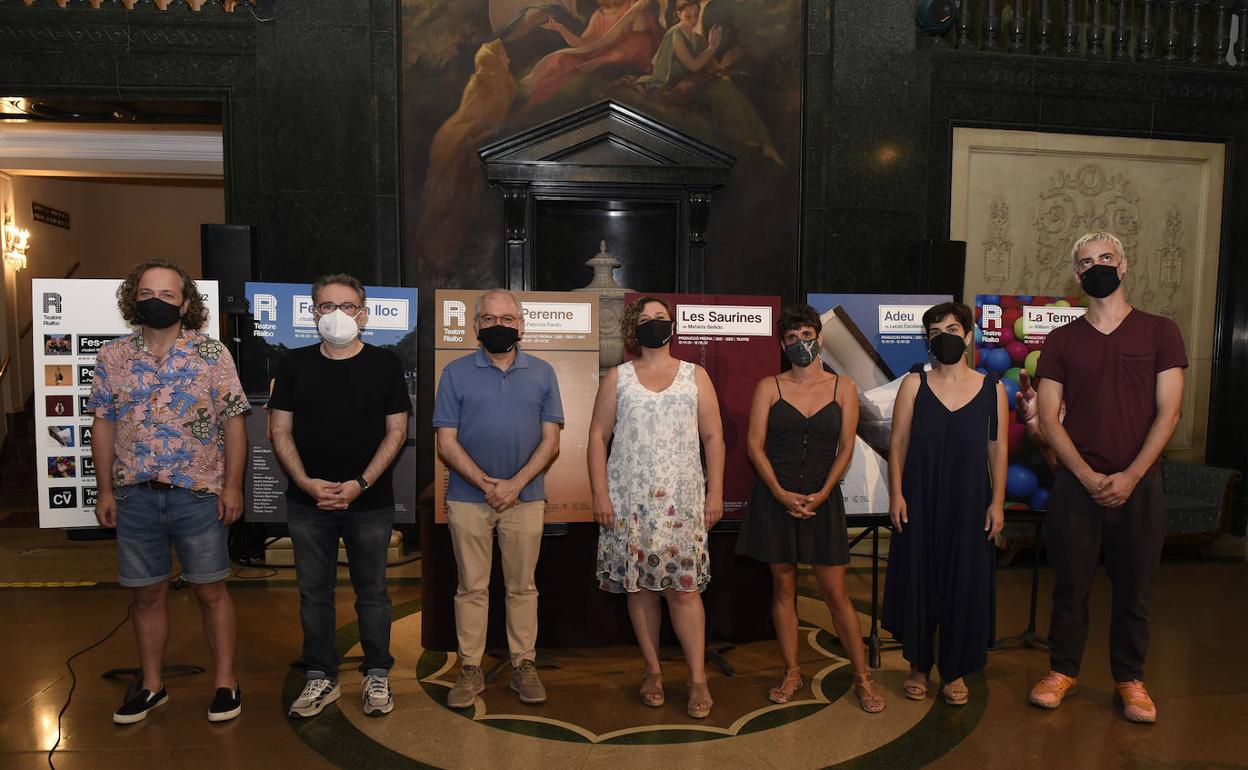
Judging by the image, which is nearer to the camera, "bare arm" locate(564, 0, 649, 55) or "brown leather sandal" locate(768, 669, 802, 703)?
"brown leather sandal" locate(768, 669, 802, 703)

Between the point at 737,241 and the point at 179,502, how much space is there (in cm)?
455

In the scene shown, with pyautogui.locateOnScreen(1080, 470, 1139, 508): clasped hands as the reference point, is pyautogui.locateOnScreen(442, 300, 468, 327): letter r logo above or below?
above

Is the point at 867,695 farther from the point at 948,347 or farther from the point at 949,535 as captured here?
the point at 948,347

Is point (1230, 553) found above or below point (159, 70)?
below

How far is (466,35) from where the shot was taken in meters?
6.30

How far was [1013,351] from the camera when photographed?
185 inches

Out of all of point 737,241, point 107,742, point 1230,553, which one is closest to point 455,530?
point 107,742

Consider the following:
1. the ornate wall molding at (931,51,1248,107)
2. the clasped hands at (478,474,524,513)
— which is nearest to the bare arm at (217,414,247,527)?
the clasped hands at (478,474,524,513)

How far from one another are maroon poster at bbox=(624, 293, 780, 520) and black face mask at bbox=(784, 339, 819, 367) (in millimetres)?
641

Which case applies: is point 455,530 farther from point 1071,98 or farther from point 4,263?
point 4,263

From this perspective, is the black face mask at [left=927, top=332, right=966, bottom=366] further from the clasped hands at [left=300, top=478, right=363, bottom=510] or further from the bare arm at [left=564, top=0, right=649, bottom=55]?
the bare arm at [left=564, top=0, right=649, bottom=55]

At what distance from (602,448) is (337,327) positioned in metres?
1.15

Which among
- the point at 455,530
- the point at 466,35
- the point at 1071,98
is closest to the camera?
the point at 455,530

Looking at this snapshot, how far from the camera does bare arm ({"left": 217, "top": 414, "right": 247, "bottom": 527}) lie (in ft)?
10.9
